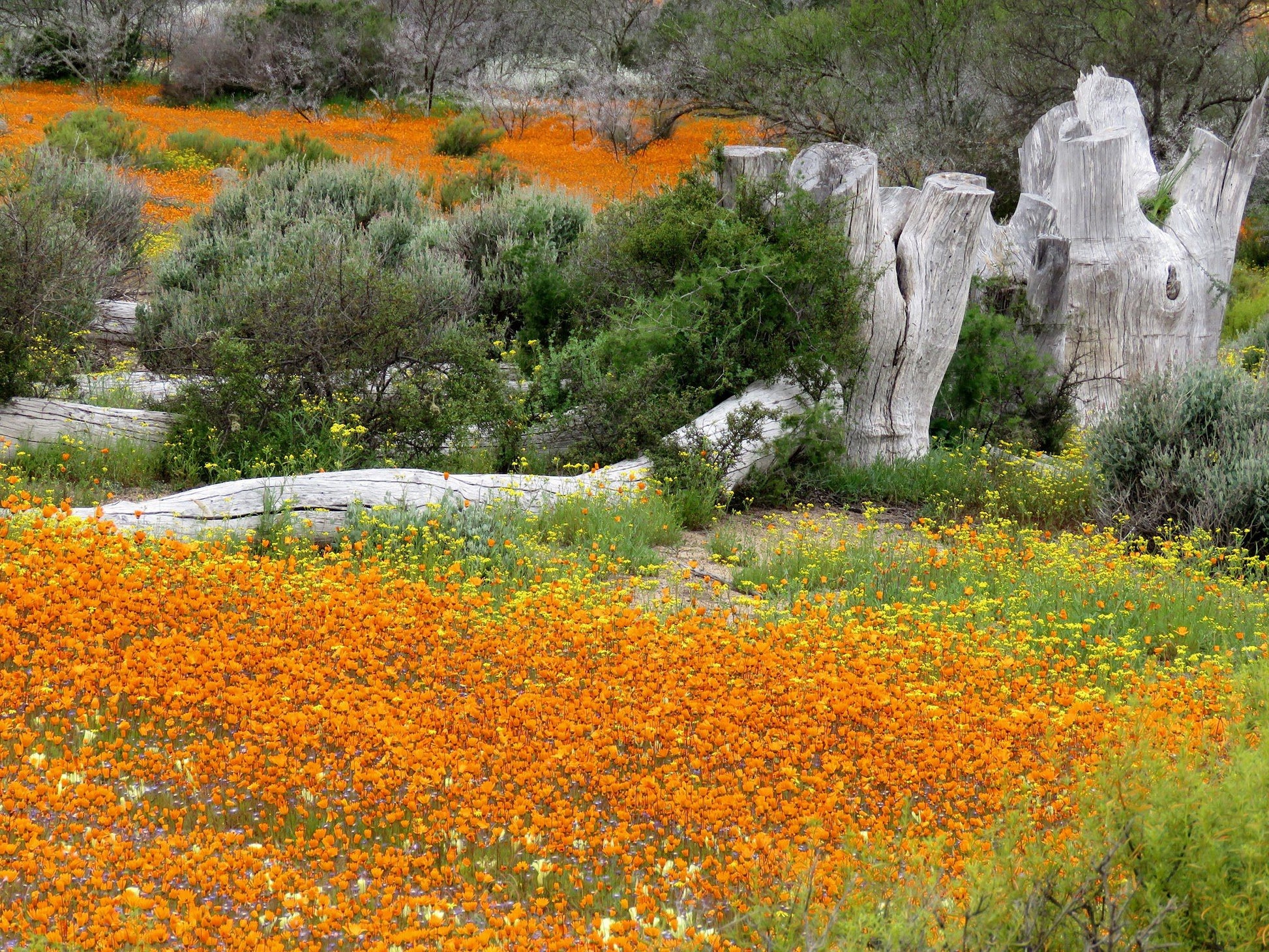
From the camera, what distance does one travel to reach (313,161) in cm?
2044

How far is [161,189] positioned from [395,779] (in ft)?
58.3

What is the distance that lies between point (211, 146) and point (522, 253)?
14.2 m

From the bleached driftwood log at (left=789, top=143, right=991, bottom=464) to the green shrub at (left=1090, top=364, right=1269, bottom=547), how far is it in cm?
144

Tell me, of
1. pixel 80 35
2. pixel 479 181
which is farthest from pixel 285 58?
pixel 479 181

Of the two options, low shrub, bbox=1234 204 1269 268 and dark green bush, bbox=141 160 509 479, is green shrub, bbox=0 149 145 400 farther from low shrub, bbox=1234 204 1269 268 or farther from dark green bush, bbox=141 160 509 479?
low shrub, bbox=1234 204 1269 268

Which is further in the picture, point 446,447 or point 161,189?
point 161,189

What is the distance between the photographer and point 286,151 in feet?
70.8

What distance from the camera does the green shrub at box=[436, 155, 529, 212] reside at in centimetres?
1834

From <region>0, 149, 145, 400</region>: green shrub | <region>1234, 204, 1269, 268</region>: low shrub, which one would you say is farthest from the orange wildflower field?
<region>1234, 204, 1269, 268</region>: low shrub

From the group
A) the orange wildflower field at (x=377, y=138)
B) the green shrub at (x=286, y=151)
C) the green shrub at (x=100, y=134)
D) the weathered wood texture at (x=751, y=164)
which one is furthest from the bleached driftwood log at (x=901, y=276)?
the green shrub at (x=100, y=134)

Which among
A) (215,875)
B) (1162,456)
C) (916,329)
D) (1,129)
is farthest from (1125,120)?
(1,129)

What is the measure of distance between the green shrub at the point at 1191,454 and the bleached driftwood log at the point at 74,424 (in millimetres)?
6702

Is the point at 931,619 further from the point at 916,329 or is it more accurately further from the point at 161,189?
the point at 161,189

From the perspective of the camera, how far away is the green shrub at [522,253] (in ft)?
34.4
